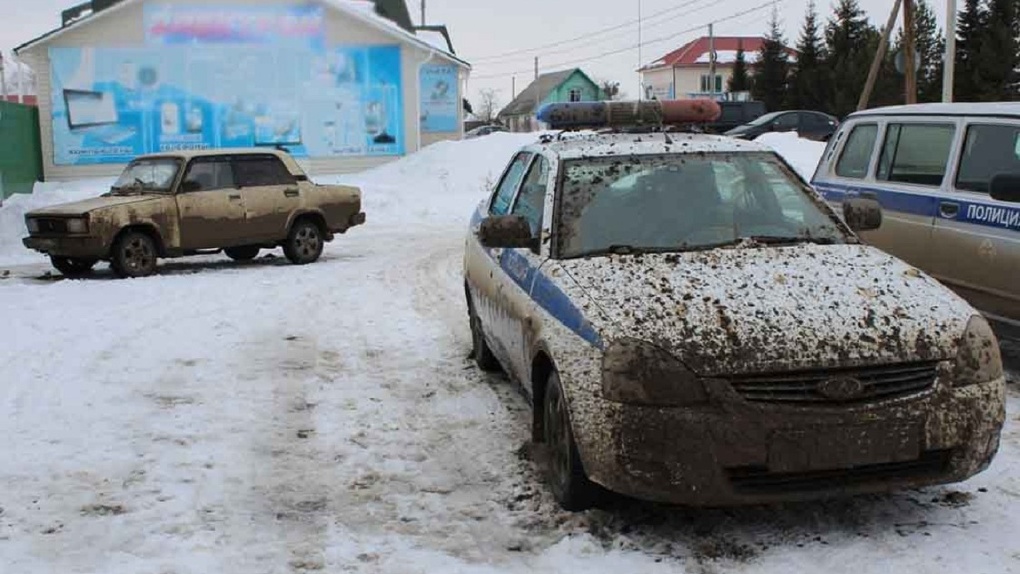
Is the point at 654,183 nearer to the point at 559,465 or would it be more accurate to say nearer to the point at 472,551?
the point at 559,465

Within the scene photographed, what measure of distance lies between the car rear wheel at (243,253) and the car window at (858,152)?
9.01 m

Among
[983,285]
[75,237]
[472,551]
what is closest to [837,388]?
[472,551]

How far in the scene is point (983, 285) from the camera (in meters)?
7.11

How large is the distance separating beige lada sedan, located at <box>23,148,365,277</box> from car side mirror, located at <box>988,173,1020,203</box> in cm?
1003

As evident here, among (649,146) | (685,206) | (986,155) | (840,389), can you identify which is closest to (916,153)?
(986,155)

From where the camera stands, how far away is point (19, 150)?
2602 centimetres

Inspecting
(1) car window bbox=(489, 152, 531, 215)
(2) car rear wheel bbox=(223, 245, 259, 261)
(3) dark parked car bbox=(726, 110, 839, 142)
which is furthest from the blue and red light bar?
(3) dark parked car bbox=(726, 110, 839, 142)

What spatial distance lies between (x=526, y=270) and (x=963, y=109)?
13.0 feet

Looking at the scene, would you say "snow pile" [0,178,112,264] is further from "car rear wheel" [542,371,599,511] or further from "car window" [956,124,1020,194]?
"car window" [956,124,1020,194]

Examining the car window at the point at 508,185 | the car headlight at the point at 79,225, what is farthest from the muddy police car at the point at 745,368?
the car headlight at the point at 79,225

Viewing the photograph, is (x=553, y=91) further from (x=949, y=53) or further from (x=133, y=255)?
(x=133, y=255)

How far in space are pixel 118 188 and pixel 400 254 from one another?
13.0 feet

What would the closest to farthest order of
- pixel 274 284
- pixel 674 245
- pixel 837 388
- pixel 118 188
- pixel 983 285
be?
pixel 837 388, pixel 674 245, pixel 983 285, pixel 274 284, pixel 118 188

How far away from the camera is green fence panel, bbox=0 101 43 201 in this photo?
24.0 meters
